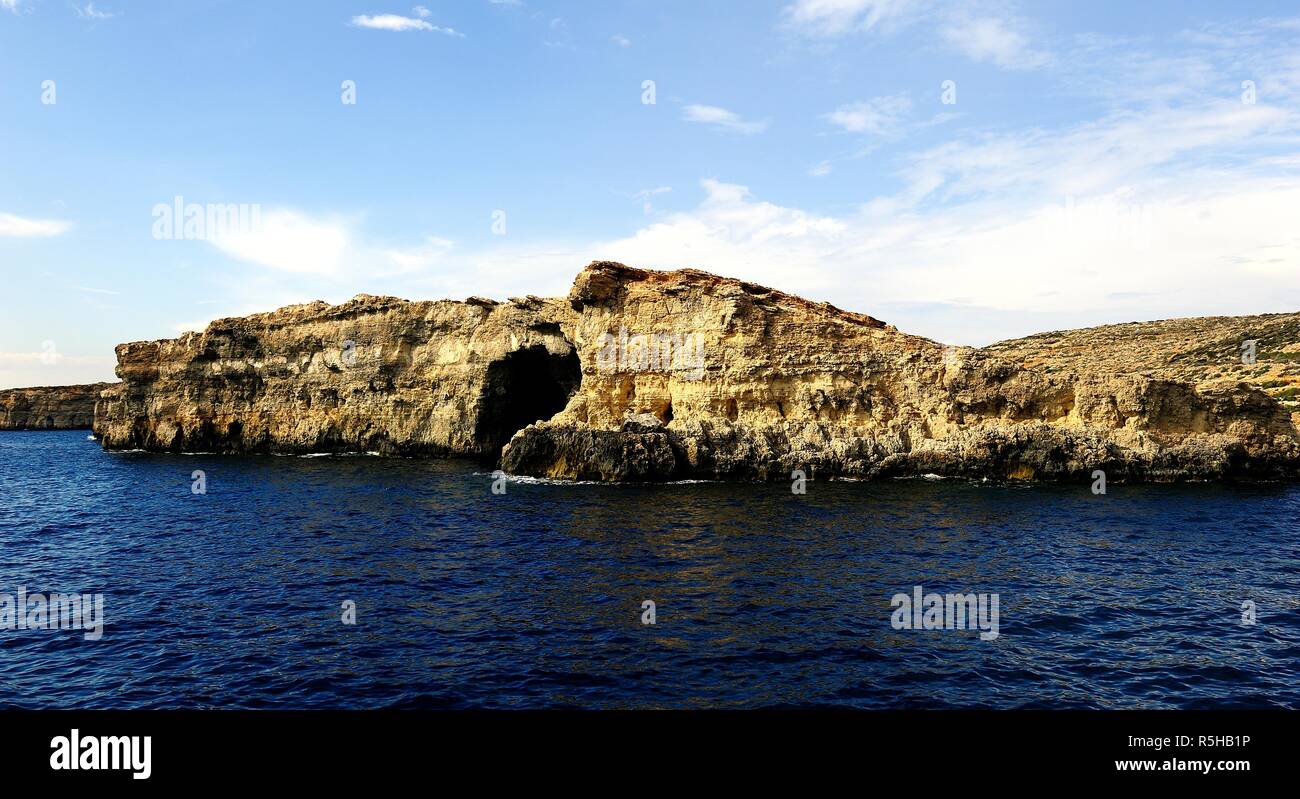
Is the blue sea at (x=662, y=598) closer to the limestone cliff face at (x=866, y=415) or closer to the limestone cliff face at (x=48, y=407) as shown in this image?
the limestone cliff face at (x=866, y=415)

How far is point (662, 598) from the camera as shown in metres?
20.3

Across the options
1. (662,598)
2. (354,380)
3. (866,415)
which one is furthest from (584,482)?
(354,380)

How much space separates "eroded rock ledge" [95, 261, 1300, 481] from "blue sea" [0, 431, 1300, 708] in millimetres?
6199

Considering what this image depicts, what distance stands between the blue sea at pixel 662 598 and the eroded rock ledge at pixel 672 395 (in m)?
6.20

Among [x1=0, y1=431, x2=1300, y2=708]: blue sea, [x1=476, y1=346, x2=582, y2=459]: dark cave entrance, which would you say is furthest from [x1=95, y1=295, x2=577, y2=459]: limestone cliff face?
[x1=0, y1=431, x2=1300, y2=708]: blue sea

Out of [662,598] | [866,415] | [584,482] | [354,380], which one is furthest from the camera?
[354,380]

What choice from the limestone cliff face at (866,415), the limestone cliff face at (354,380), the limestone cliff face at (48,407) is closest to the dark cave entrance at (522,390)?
the limestone cliff face at (354,380)

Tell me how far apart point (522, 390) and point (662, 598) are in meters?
49.4

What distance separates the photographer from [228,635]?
1769cm

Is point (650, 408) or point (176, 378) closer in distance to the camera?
point (650, 408)

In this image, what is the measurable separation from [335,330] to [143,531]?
38906 mm

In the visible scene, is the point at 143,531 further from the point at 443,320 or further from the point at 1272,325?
the point at 1272,325

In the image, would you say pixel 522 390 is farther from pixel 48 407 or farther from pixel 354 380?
pixel 48 407
